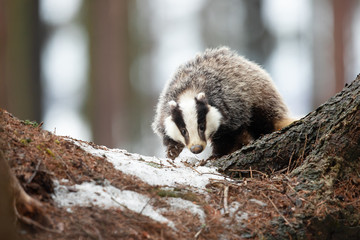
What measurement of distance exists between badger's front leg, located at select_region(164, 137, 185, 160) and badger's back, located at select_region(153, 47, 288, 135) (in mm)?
171

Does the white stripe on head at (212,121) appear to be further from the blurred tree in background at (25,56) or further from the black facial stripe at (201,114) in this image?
the blurred tree in background at (25,56)

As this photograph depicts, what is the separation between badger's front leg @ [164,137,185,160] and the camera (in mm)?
5531

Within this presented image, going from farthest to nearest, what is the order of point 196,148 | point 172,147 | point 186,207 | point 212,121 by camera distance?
point 172,147 < point 212,121 < point 196,148 < point 186,207

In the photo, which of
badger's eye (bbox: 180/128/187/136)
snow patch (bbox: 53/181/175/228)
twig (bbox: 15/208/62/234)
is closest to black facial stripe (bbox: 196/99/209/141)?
badger's eye (bbox: 180/128/187/136)

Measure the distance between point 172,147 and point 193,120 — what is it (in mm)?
634

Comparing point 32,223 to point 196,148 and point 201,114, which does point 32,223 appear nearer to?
point 196,148

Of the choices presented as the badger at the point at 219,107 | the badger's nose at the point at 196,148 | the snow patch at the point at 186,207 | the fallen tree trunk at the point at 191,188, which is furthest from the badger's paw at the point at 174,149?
the snow patch at the point at 186,207

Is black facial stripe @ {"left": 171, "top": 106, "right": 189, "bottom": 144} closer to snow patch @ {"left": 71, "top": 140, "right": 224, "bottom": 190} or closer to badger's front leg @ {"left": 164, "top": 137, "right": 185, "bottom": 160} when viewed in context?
badger's front leg @ {"left": 164, "top": 137, "right": 185, "bottom": 160}

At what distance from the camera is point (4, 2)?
7.07 metres

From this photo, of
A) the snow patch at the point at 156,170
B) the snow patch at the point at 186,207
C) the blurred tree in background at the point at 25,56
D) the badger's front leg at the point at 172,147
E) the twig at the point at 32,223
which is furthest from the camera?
the blurred tree in background at the point at 25,56

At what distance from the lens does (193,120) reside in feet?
16.7

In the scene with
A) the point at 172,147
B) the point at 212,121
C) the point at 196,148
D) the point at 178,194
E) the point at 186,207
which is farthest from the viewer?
the point at 172,147

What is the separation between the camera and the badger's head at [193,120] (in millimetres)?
5039

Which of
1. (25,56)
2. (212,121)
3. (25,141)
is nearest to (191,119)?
(212,121)
